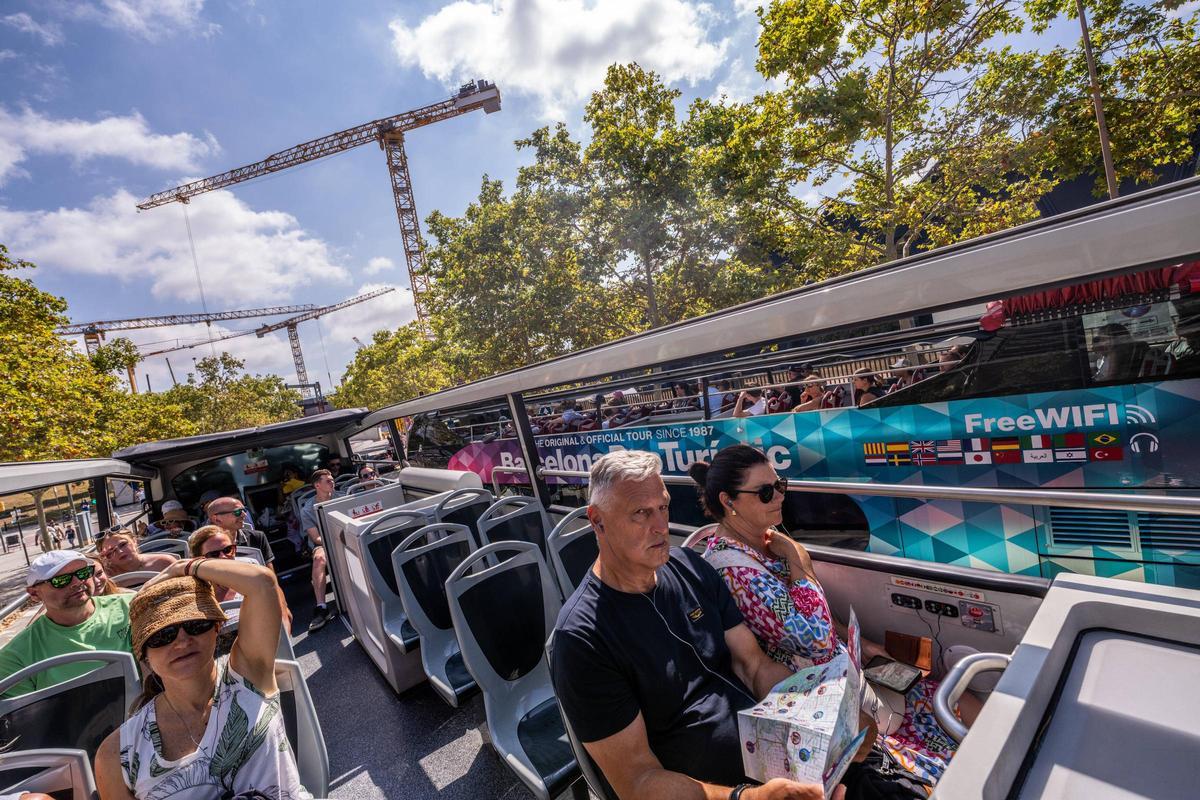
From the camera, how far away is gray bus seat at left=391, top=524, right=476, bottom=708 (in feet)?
10.4

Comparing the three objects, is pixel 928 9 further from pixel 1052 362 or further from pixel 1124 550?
pixel 1124 550

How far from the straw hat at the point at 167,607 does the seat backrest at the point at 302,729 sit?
1.55 feet

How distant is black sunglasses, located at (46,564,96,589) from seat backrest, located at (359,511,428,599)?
1.34m

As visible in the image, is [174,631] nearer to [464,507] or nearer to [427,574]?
[427,574]

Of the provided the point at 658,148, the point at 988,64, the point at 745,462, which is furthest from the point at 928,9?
the point at 745,462

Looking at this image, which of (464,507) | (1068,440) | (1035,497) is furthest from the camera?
(464,507)

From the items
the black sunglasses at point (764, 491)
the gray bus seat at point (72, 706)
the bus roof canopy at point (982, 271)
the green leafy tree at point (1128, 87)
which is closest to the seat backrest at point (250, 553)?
the gray bus seat at point (72, 706)

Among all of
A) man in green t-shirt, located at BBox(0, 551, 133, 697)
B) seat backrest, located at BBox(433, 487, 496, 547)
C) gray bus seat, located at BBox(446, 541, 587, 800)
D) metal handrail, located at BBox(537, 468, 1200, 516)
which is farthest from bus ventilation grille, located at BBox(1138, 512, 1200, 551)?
man in green t-shirt, located at BBox(0, 551, 133, 697)

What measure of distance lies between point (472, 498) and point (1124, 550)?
4.05 m

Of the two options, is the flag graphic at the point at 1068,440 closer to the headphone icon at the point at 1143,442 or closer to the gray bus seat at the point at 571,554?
the headphone icon at the point at 1143,442

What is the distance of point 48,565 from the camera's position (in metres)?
2.51

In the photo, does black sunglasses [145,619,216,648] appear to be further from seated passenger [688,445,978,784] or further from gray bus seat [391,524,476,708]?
seated passenger [688,445,978,784]

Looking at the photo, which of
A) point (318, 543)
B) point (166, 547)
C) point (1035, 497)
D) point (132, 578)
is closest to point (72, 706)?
point (132, 578)

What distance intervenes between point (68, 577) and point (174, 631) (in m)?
1.41
